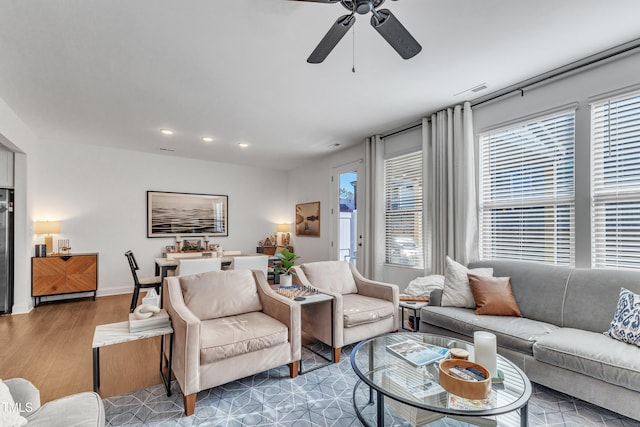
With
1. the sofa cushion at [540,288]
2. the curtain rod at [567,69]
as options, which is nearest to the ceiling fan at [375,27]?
the curtain rod at [567,69]

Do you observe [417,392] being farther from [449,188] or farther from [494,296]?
[449,188]

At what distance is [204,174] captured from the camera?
6504 mm

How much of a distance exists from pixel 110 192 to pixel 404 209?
516 centimetres

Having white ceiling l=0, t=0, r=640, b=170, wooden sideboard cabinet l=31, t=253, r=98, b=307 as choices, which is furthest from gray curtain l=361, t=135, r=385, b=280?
wooden sideboard cabinet l=31, t=253, r=98, b=307

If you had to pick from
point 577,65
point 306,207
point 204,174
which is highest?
point 577,65

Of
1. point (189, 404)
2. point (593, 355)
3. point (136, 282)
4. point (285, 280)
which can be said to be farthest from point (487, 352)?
point (136, 282)

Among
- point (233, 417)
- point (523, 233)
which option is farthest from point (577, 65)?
point (233, 417)

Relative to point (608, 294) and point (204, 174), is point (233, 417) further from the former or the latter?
point (204, 174)

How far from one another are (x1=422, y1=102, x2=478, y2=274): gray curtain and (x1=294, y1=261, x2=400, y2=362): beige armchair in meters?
0.98

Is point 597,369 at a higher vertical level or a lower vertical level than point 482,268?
lower

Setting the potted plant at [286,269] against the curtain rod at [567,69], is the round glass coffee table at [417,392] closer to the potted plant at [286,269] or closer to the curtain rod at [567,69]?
the potted plant at [286,269]

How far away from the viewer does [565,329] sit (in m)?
2.34

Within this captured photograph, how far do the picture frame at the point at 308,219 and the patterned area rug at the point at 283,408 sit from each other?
4.12 metres

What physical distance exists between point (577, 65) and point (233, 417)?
3.95 metres
